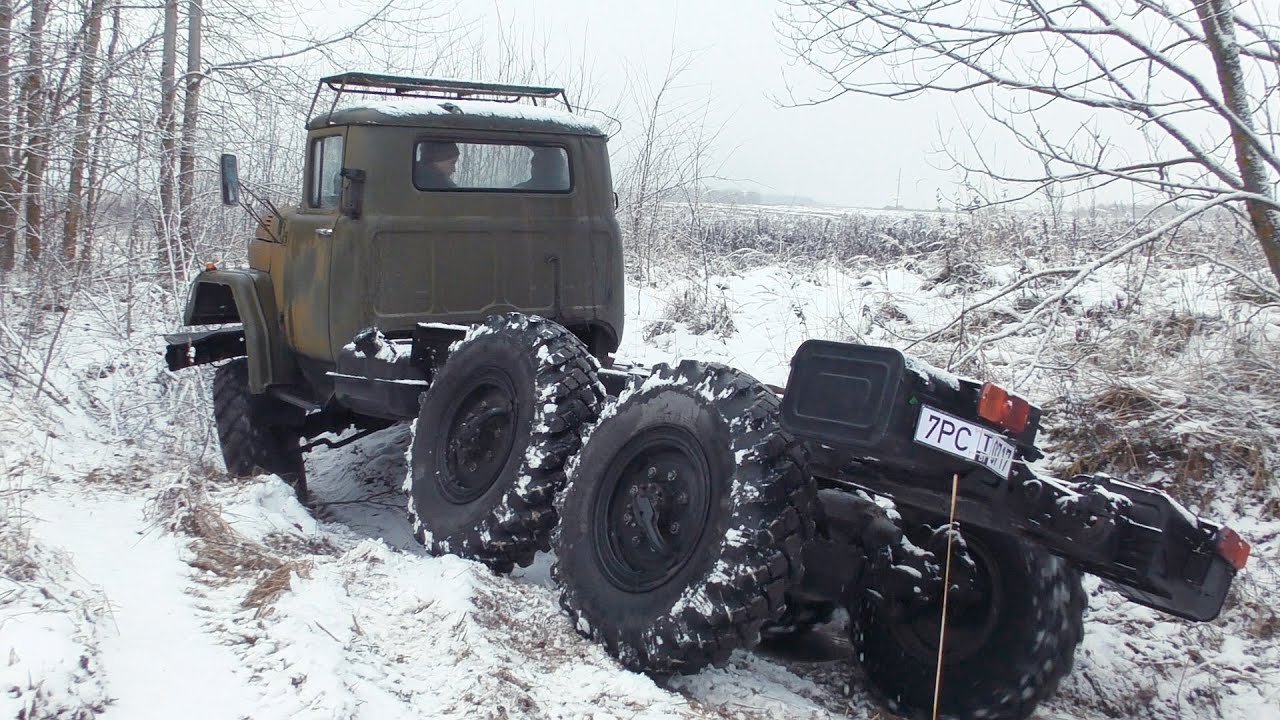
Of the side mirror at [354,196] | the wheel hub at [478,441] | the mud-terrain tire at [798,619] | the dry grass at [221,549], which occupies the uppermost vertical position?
the side mirror at [354,196]

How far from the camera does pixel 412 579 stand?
3803 millimetres

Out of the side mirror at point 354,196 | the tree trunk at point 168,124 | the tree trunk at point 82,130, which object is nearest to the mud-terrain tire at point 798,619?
the side mirror at point 354,196

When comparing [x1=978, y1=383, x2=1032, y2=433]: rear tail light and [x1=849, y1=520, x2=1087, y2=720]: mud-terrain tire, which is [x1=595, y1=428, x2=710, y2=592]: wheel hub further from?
[x1=978, y1=383, x2=1032, y2=433]: rear tail light

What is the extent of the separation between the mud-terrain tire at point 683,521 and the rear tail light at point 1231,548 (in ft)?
3.94

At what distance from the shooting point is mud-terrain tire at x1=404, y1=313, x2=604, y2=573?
436cm

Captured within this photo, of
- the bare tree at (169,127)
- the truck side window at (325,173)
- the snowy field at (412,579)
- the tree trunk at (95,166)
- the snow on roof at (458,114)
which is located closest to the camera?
the snowy field at (412,579)

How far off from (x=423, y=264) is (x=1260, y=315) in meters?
4.67

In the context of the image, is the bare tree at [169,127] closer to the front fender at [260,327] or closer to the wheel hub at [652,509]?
the front fender at [260,327]

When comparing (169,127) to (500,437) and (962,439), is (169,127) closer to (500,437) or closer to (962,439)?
(500,437)

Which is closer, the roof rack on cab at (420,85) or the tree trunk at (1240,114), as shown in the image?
the tree trunk at (1240,114)

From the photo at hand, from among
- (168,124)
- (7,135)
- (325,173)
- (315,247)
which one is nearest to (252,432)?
(315,247)

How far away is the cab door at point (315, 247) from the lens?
18.2 ft

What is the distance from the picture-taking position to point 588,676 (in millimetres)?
3279

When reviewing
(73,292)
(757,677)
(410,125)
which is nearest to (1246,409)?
(757,677)
